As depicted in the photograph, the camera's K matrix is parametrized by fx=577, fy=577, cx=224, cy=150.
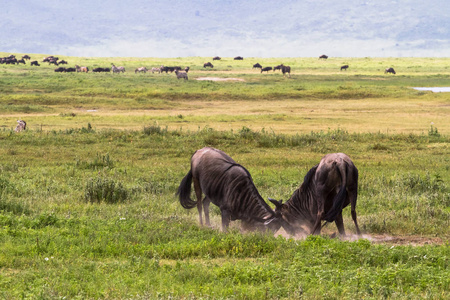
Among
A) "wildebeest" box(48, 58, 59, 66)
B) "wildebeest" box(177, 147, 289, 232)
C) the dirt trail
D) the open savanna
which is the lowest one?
the dirt trail

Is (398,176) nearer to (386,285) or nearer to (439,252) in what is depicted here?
(439,252)

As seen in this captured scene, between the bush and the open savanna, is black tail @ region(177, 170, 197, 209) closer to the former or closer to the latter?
the open savanna

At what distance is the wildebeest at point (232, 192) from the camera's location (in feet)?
32.9

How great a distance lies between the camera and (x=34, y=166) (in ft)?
53.2

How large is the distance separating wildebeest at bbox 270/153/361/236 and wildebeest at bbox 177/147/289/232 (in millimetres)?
295

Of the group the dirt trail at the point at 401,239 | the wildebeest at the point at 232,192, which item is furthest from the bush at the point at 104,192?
the dirt trail at the point at 401,239

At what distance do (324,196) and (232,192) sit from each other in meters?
1.62

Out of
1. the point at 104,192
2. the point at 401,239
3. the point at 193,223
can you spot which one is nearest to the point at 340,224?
the point at 401,239

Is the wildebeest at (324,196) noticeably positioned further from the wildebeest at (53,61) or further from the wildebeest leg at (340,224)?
the wildebeest at (53,61)

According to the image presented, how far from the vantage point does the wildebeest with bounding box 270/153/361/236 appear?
389 inches

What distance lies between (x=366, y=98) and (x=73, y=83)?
932 inches

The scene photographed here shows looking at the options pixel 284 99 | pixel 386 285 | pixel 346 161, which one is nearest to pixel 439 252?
pixel 386 285

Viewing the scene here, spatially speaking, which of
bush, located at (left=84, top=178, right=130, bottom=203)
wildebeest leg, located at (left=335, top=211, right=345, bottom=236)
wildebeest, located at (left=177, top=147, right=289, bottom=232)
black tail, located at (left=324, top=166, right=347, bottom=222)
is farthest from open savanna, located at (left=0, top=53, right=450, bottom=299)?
black tail, located at (left=324, top=166, right=347, bottom=222)

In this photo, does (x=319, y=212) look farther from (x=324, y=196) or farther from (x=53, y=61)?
(x=53, y=61)
